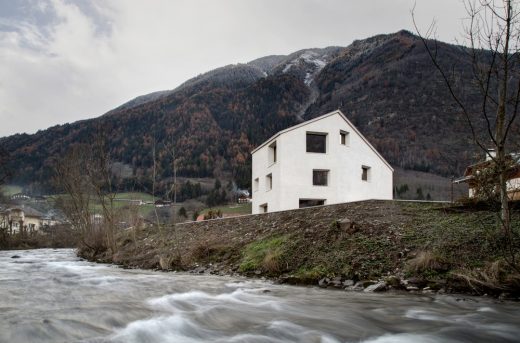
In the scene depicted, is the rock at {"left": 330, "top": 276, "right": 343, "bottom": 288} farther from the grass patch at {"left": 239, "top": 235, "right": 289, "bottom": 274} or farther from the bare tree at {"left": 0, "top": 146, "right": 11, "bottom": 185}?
the bare tree at {"left": 0, "top": 146, "right": 11, "bottom": 185}

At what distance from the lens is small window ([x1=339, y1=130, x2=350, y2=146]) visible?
116ft

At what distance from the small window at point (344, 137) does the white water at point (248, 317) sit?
24.6 metres

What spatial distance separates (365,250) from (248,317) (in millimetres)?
6293

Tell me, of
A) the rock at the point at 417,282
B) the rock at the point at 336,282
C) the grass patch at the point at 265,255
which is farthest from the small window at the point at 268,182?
the rock at the point at 417,282

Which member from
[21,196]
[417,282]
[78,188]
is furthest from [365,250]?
[21,196]

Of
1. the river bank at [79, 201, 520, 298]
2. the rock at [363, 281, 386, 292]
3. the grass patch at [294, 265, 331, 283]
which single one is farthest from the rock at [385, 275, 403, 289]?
the grass patch at [294, 265, 331, 283]

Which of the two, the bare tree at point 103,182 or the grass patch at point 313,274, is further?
the bare tree at point 103,182

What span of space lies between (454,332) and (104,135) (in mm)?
32148

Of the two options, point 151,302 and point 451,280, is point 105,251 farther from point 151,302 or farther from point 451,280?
point 451,280

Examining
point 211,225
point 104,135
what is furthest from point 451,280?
point 104,135

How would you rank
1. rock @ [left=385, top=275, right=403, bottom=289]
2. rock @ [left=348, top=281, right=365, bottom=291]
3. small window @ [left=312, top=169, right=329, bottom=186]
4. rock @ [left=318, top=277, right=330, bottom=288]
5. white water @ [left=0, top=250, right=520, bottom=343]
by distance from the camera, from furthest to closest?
small window @ [left=312, top=169, right=329, bottom=186], rock @ [left=318, top=277, right=330, bottom=288], rock @ [left=348, top=281, right=365, bottom=291], rock @ [left=385, top=275, right=403, bottom=289], white water @ [left=0, top=250, right=520, bottom=343]

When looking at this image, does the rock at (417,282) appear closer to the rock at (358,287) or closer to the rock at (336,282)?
the rock at (358,287)

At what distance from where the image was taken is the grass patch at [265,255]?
15281 mm

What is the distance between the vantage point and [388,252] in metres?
13.4
